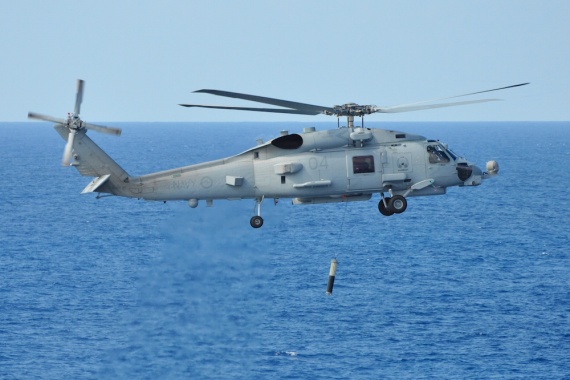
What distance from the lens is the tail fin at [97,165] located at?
54.4 meters

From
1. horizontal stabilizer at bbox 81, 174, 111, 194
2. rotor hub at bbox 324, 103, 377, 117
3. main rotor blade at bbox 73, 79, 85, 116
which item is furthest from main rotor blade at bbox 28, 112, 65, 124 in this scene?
rotor hub at bbox 324, 103, 377, 117

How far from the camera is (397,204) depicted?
182 ft

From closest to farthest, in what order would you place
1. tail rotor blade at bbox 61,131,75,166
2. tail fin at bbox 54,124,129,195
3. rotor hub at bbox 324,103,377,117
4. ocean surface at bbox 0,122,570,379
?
tail rotor blade at bbox 61,131,75,166
tail fin at bbox 54,124,129,195
rotor hub at bbox 324,103,377,117
ocean surface at bbox 0,122,570,379

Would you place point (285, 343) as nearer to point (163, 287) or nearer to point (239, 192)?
point (163, 287)

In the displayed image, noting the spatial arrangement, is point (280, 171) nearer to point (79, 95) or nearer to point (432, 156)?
point (432, 156)

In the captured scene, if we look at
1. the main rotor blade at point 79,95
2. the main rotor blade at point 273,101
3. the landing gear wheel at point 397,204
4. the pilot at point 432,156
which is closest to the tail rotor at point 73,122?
the main rotor blade at point 79,95

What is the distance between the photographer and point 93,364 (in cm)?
12606

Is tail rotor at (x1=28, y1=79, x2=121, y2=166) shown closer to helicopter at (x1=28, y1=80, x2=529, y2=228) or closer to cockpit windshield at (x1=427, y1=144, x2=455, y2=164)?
helicopter at (x1=28, y1=80, x2=529, y2=228)

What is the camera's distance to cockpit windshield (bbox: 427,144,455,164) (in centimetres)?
5662

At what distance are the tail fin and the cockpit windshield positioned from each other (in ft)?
57.1

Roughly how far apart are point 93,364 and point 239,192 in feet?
256

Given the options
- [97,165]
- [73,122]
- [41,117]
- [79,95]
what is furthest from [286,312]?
[41,117]

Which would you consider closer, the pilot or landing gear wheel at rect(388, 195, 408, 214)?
landing gear wheel at rect(388, 195, 408, 214)

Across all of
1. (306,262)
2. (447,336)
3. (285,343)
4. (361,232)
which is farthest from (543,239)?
(285,343)
